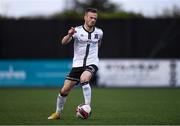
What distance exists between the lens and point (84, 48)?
515 inches

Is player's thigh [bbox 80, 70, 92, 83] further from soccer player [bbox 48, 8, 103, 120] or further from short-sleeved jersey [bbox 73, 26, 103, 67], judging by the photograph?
short-sleeved jersey [bbox 73, 26, 103, 67]

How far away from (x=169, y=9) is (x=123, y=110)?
61.9 feet

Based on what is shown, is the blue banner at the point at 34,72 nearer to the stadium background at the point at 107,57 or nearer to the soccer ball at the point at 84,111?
the stadium background at the point at 107,57

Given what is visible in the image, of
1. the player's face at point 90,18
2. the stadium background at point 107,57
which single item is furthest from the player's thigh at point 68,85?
the stadium background at point 107,57

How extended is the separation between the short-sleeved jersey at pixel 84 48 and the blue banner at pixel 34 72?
55.8 feet

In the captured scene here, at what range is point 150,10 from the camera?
108ft

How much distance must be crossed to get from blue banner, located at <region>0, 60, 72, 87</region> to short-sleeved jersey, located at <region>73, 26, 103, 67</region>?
17006 mm

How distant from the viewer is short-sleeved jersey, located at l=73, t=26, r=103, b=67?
13.0 meters

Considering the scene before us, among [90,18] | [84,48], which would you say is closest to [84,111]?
[84,48]

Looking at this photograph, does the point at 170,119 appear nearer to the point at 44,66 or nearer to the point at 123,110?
the point at 123,110

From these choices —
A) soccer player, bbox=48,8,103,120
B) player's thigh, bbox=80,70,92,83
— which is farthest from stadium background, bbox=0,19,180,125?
player's thigh, bbox=80,70,92,83

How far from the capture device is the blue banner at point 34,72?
30188 millimetres

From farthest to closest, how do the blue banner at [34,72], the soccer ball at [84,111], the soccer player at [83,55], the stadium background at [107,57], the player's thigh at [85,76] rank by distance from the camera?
the blue banner at [34,72] → the stadium background at [107,57] → the soccer player at [83,55] → the player's thigh at [85,76] → the soccer ball at [84,111]

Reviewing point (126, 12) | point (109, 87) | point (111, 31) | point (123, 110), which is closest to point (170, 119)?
point (123, 110)
